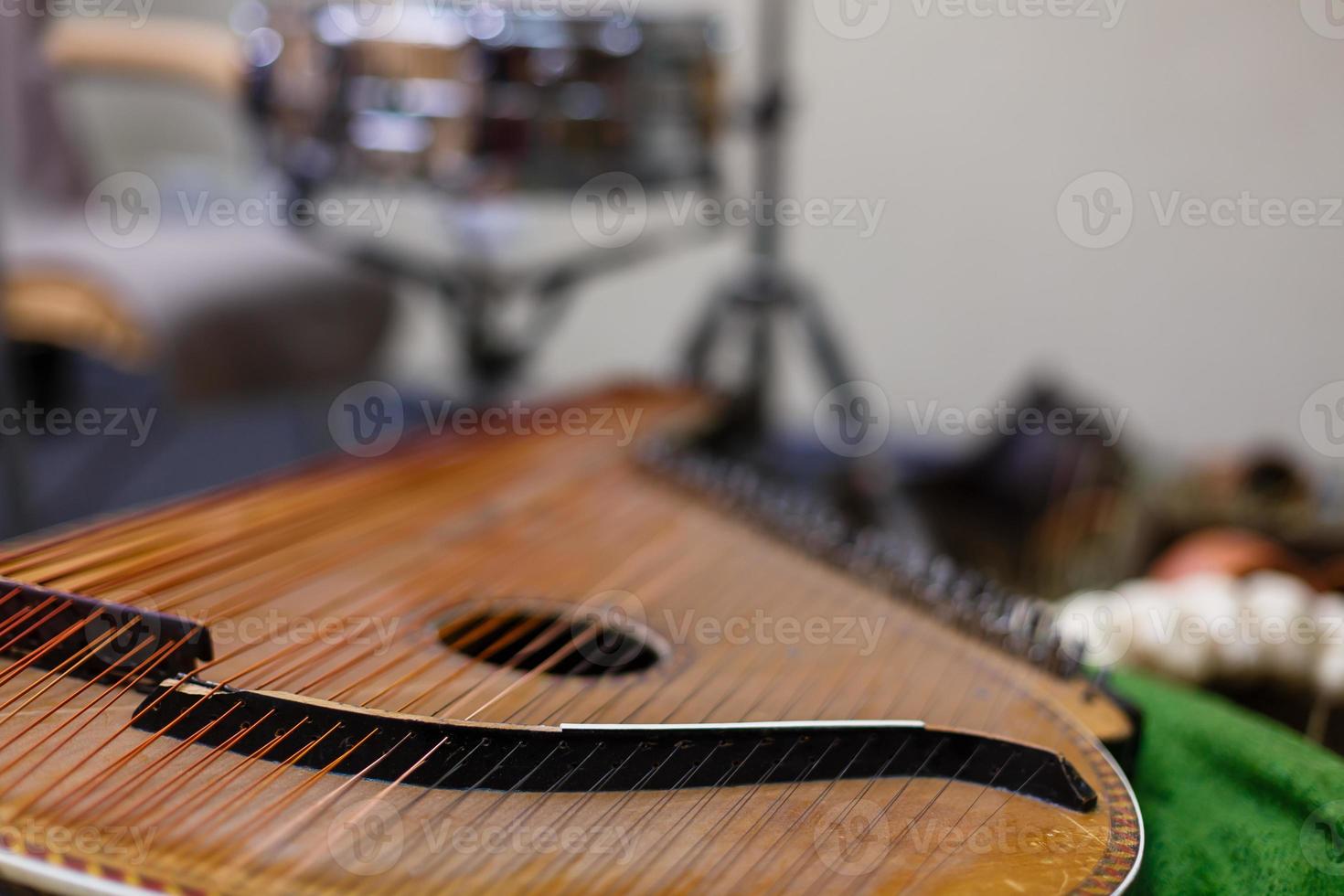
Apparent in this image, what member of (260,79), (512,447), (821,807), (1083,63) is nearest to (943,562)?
(821,807)

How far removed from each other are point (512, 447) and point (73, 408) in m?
2.08

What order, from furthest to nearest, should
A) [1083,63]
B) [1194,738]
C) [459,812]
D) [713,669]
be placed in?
[1083,63]
[1194,738]
[713,669]
[459,812]

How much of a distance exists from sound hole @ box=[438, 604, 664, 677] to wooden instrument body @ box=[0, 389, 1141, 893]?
0.01 meters

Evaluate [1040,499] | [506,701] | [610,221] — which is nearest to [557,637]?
[506,701]

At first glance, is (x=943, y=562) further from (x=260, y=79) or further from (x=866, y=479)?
(x=260, y=79)

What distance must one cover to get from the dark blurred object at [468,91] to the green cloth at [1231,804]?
988mm

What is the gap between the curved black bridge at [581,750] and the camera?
66 centimetres

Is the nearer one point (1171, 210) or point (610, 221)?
point (1171, 210)

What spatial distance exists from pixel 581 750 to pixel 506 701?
0.24 feet

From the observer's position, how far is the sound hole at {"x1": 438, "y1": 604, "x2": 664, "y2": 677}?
2.83 ft

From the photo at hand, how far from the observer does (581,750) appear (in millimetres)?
685

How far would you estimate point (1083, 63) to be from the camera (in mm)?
2473

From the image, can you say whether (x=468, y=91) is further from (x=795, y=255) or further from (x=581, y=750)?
(x=795, y=255)

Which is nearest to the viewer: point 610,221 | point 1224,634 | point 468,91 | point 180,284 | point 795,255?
point 1224,634
